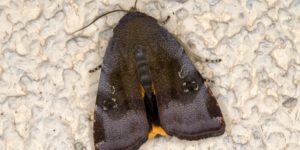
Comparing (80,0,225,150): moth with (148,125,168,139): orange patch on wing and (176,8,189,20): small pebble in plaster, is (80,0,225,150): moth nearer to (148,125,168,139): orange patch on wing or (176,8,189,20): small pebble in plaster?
(148,125,168,139): orange patch on wing

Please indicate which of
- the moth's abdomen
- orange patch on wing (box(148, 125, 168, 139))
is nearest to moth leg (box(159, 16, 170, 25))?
the moth's abdomen

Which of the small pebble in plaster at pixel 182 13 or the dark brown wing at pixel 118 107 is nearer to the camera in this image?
the dark brown wing at pixel 118 107

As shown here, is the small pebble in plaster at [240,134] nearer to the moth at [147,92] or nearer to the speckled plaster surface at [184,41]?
the speckled plaster surface at [184,41]

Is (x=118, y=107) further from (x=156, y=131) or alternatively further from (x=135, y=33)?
(x=135, y=33)

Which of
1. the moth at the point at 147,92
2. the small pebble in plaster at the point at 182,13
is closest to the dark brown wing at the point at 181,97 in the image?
the moth at the point at 147,92

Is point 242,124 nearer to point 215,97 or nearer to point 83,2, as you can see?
point 215,97

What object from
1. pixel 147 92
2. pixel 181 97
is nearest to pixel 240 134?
pixel 181 97
